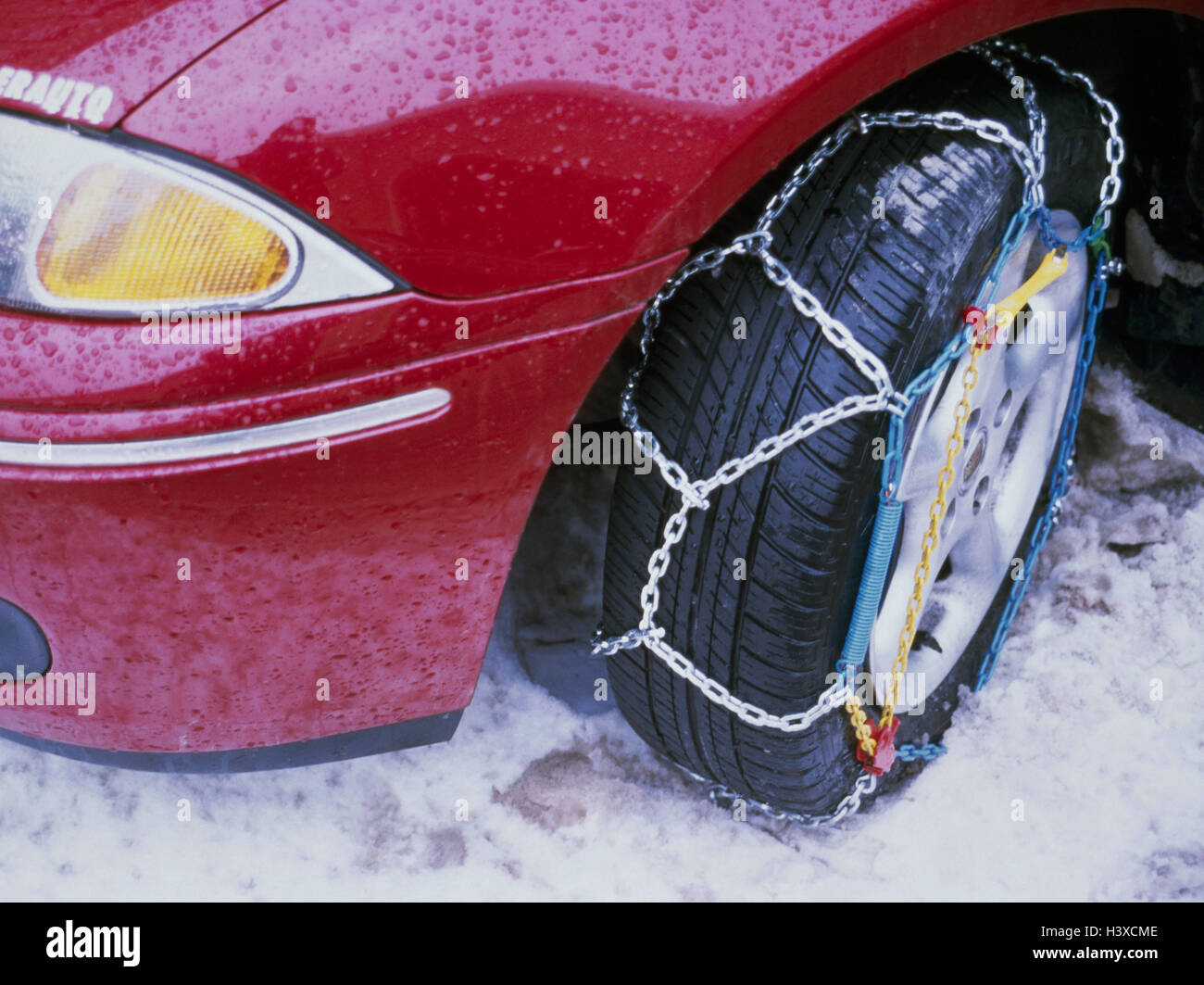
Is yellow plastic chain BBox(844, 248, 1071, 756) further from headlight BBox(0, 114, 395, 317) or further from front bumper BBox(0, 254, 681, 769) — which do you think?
headlight BBox(0, 114, 395, 317)

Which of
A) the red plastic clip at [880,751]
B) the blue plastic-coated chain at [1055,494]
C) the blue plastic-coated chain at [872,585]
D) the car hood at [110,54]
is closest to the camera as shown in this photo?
the car hood at [110,54]

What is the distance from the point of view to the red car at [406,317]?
3.21 feet

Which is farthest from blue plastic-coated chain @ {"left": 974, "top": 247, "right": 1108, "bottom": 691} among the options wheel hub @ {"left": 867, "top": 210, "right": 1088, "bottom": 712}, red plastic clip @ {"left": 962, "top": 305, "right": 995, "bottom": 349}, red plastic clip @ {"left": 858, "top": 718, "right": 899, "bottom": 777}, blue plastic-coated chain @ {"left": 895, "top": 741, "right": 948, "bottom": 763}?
red plastic clip @ {"left": 962, "top": 305, "right": 995, "bottom": 349}

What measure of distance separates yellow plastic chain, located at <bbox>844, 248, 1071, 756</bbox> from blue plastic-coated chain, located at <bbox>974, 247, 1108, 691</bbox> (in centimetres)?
25

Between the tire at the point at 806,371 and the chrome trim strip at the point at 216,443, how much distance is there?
1.08 ft

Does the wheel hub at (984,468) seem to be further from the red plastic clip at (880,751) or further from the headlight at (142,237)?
→ the headlight at (142,237)

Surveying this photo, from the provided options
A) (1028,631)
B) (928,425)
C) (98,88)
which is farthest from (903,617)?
(98,88)

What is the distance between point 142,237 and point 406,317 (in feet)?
0.81

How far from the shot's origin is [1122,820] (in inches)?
67.7

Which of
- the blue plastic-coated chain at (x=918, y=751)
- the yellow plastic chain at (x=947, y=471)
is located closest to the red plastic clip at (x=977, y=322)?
the yellow plastic chain at (x=947, y=471)

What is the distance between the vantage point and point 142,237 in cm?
99

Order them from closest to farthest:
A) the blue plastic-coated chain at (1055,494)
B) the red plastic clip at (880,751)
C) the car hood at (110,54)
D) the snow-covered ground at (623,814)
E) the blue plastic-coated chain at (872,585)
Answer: the car hood at (110,54), the blue plastic-coated chain at (872,585), the red plastic clip at (880,751), the snow-covered ground at (623,814), the blue plastic-coated chain at (1055,494)

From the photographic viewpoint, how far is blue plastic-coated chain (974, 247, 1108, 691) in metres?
1.79

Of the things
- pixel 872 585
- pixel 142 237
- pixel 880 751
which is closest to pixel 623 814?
Answer: pixel 880 751
